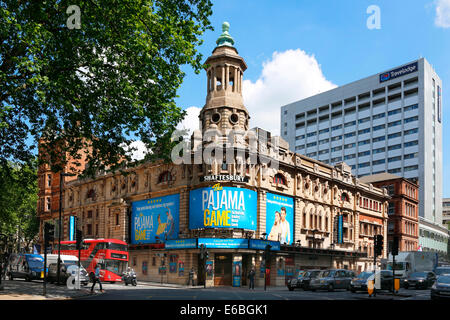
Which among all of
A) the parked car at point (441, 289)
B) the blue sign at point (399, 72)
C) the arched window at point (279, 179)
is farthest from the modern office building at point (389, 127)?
the parked car at point (441, 289)

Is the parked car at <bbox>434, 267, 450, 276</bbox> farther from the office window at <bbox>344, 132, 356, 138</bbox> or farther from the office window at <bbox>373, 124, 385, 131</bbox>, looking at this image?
the office window at <bbox>344, 132, 356, 138</bbox>

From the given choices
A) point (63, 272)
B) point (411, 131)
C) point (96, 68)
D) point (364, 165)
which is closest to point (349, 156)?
point (364, 165)

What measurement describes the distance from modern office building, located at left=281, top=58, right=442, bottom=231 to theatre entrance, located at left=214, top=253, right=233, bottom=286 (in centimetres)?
7173

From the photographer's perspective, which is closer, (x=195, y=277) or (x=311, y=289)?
(x=311, y=289)

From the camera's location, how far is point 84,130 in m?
24.7

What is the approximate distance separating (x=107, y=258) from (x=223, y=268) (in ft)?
35.4

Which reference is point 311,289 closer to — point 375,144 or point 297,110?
point 375,144

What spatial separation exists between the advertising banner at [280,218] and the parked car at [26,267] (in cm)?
2143

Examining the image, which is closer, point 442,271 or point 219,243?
point 442,271

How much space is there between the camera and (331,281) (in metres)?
36.3

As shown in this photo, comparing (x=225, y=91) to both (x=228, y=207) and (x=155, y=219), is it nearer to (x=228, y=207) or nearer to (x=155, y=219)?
(x=228, y=207)
